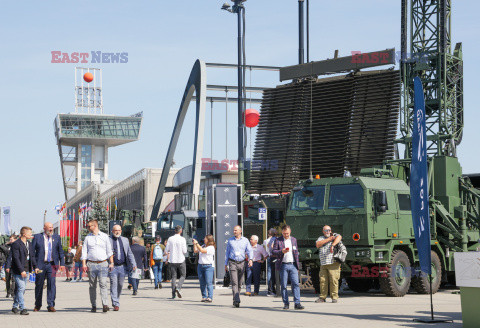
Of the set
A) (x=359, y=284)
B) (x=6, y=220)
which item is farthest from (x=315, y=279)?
(x=6, y=220)

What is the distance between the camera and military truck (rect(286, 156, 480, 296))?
18.2 meters

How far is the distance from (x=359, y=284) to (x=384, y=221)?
3283 mm

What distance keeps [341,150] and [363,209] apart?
34.5ft

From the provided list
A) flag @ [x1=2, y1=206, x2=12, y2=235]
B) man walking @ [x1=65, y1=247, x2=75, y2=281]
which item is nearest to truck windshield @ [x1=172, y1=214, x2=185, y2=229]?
man walking @ [x1=65, y1=247, x2=75, y2=281]

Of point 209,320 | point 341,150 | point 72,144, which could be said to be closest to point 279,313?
point 209,320

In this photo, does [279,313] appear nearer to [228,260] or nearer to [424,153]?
[228,260]

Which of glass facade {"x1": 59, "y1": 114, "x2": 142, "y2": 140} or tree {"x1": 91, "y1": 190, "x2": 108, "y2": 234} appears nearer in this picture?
tree {"x1": 91, "y1": 190, "x2": 108, "y2": 234}

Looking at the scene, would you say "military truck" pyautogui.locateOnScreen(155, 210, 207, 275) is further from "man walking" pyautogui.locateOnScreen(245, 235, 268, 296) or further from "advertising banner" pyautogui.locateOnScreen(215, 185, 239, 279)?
"man walking" pyautogui.locateOnScreen(245, 235, 268, 296)

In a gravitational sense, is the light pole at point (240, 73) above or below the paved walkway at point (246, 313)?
above

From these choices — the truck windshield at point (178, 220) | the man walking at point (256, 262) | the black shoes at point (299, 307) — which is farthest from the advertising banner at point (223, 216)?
the truck windshield at point (178, 220)

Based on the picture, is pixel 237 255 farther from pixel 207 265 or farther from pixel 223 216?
pixel 223 216

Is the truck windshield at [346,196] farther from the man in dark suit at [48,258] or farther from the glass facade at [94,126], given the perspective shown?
the glass facade at [94,126]

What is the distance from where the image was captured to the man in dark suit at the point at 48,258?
1577 cm

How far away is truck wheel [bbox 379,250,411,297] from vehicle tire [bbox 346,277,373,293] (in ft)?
7.14
